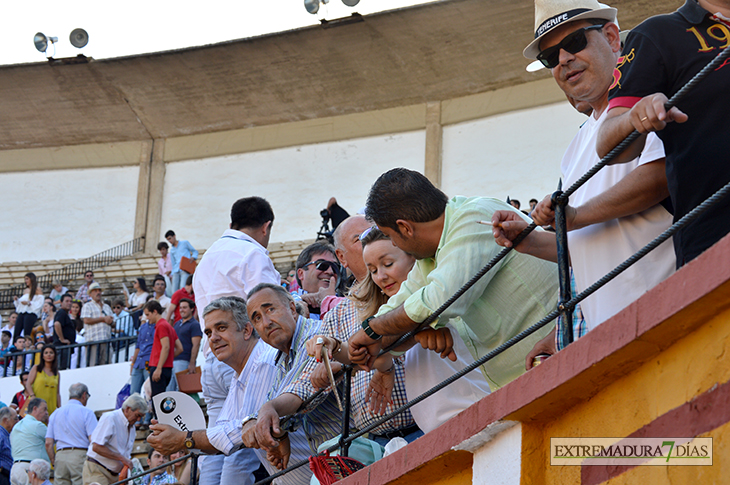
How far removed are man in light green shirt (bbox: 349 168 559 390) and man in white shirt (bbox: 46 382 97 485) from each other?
6.50m

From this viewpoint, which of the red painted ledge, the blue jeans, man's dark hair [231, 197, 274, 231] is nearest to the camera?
the red painted ledge

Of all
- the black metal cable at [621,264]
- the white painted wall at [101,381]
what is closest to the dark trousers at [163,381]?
the white painted wall at [101,381]

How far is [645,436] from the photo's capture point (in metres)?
2.00

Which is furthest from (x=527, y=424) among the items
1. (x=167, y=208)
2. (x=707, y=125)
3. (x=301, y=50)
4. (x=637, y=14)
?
(x=167, y=208)

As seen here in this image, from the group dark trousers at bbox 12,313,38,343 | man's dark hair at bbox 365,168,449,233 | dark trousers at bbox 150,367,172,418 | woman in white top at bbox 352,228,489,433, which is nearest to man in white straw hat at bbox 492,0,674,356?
man's dark hair at bbox 365,168,449,233

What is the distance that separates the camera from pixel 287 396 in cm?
376

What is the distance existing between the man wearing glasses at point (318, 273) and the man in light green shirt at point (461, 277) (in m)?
2.15

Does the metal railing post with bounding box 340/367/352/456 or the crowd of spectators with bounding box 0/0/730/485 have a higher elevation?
the crowd of spectators with bounding box 0/0/730/485

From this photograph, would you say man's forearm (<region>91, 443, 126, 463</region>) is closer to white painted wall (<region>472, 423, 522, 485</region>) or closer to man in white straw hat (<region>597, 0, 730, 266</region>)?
white painted wall (<region>472, 423, 522, 485</region>)

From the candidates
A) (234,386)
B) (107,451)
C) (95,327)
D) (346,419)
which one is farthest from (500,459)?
(95,327)

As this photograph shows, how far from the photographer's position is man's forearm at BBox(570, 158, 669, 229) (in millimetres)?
2285

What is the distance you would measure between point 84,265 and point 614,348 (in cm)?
2122

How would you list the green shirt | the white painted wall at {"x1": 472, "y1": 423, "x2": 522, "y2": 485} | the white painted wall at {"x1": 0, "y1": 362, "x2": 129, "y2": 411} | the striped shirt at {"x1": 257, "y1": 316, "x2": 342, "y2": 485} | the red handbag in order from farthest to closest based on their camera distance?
the white painted wall at {"x1": 0, "y1": 362, "x2": 129, "y2": 411}, the striped shirt at {"x1": 257, "y1": 316, "x2": 342, "y2": 485}, the red handbag, the green shirt, the white painted wall at {"x1": 472, "y1": 423, "x2": 522, "y2": 485}

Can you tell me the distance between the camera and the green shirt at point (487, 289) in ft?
9.32
